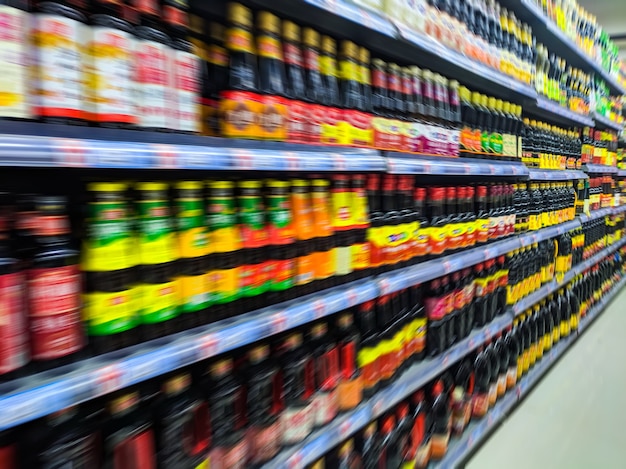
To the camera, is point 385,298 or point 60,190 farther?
point 385,298

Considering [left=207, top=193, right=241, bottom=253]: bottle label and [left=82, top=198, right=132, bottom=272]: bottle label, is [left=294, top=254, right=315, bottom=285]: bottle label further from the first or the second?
[left=82, top=198, right=132, bottom=272]: bottle label

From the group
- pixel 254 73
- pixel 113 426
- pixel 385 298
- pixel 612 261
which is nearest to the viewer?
pixel 113 426

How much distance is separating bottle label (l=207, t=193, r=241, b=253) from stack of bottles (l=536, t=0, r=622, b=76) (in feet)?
8.34

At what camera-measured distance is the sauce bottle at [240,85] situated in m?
1.22

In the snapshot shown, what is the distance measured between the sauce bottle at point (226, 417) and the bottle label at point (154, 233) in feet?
1.14

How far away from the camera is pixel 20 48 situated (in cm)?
79

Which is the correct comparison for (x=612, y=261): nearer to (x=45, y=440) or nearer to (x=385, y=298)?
(x=385, y=298)

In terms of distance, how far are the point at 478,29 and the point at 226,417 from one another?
2.12 meters

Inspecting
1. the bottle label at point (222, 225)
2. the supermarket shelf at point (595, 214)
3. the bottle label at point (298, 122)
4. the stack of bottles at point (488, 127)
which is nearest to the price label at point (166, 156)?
the bottle label at point (222, 225)

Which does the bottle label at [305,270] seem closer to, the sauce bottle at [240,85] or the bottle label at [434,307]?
the sauce bottle at [240,85]

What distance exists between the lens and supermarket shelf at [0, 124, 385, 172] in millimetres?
765

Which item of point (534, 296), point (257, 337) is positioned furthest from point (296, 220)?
point (534, 296)

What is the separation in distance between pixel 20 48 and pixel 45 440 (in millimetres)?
700

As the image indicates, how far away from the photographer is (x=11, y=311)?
81 cm
